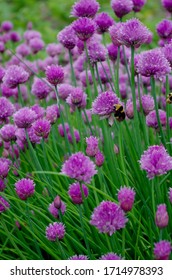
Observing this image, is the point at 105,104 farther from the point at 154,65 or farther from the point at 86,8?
the point at 86,8

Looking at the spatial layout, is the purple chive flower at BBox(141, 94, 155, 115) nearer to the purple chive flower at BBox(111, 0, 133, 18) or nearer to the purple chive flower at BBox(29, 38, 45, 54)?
the purple chive flower at BBox(111, 0, 133, 18)

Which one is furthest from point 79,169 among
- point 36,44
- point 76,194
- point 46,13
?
point 46,13

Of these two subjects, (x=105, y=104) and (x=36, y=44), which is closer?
(x=105, y=104)

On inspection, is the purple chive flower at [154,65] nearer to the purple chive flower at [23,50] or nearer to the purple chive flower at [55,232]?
the purple chive flower at [55,232]

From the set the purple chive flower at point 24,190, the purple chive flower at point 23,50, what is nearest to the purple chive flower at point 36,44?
the purple chive flower at point 23,50
